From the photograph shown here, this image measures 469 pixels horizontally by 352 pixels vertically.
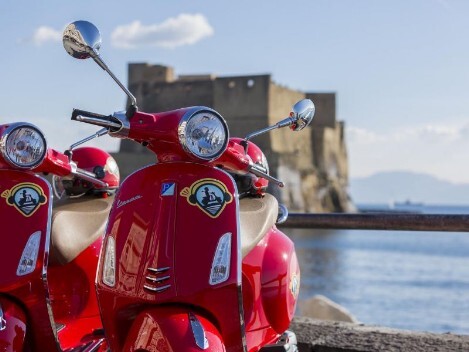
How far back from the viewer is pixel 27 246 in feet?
9.40

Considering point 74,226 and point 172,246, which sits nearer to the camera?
point 172,246

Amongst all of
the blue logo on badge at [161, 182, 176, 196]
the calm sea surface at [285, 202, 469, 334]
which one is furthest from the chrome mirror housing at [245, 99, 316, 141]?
the calm sea surface at [285, 202, 469, 334]

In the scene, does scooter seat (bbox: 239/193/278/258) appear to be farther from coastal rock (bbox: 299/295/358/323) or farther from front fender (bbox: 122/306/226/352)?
coastal rock (bbox: 299/295/358/323)

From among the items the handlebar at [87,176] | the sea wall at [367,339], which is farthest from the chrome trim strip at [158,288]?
the sea wall at [367,339]

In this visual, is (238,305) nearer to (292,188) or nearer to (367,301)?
(367,301)

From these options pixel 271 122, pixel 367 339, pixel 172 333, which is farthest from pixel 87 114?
pixel 271 122

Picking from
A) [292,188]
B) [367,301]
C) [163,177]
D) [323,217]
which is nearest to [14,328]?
[163,177]

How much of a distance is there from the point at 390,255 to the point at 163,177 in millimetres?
35876

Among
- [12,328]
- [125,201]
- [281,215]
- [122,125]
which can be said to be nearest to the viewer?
[122,125]

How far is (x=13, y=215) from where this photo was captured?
2891 millimetres

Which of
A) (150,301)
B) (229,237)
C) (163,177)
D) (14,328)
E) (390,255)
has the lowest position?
(390,255)

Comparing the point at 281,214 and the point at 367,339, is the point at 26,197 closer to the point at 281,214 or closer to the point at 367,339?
the point at 281,214

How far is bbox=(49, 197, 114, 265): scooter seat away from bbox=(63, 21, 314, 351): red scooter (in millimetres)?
646

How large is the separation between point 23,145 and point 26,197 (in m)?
0.19
